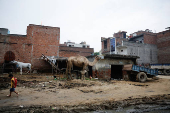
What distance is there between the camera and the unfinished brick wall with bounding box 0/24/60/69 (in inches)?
885

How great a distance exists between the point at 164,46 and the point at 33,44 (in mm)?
35881

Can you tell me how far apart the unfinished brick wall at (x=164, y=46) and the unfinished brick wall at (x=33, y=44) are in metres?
30.6

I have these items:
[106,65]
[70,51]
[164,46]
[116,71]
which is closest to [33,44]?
[70,51]

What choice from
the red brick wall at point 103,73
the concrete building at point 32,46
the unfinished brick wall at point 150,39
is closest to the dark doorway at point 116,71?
the red brick wall at point 103,73

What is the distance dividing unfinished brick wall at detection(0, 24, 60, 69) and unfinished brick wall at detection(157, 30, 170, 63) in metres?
30.6

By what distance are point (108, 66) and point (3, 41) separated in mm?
19883

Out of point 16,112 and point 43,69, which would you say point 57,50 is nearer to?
point 43,69

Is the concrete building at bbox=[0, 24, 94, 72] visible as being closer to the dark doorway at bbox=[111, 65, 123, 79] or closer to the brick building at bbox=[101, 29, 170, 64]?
the dark doorway at bbox=[111, 65, 123, 79]

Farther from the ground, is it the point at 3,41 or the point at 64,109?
the point at 3,41

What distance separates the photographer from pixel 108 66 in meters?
16.0

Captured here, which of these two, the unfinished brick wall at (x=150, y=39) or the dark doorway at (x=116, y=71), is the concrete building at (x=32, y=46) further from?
the unfinished brick wall at (x=150, y=39)

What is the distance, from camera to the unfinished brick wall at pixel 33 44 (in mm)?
22484

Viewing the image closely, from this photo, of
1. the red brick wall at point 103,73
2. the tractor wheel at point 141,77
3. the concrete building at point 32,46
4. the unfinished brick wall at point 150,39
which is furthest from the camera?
the unfinished brick wall at point 150,39

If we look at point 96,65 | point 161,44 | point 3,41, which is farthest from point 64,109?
point 161,44
